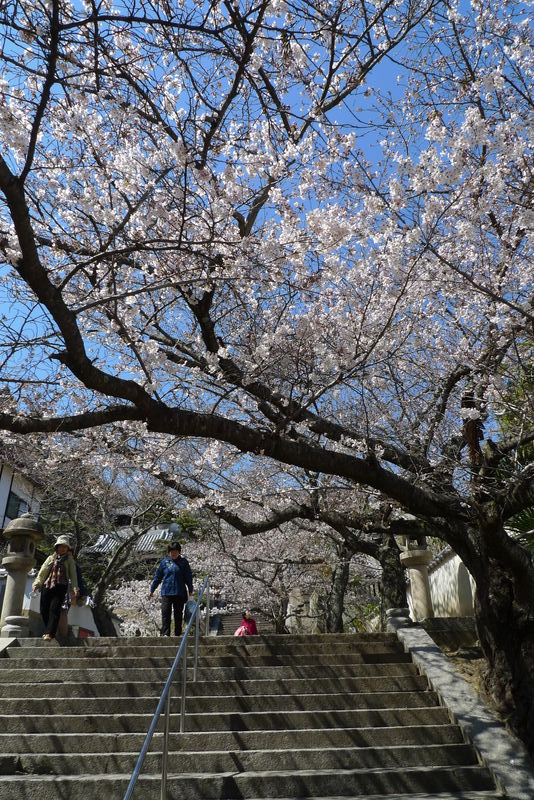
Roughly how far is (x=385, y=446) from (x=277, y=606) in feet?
38.8

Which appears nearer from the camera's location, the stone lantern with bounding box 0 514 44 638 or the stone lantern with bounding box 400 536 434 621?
the stone lantern with bounding box 0 514 44 638

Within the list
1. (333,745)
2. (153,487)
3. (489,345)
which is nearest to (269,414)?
(489,345)

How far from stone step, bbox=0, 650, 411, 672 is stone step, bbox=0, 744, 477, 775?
192cm

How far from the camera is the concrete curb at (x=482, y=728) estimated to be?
510 centimetres

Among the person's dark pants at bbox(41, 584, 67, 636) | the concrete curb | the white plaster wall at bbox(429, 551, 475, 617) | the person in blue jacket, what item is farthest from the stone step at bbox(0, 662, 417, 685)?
the white plaster wall at bbox(429, 551, 475, 617)

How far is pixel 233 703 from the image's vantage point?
6645mm

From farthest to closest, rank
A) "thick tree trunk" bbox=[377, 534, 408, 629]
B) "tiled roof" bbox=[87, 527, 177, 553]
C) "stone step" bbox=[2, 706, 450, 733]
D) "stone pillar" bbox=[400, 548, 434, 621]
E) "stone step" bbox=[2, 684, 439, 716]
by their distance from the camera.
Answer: "tiled roof" bbox=[87, 527, 177, 553]
"thick tree trunk" bbox=[377, 534, 408, 629]
"stone pillar" bbox=[400, 548, 434, 621]
"stone step" bbox=[2, 684, 439, 716]
"stone step" bbox=[2, 706, 450, 733]

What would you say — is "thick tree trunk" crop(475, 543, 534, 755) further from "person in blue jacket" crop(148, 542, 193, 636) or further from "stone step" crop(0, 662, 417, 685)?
"person in blue jacket" crop(148, 542, 193, 636)

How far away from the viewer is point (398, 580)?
11008mm

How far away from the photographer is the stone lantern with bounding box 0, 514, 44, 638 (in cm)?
901

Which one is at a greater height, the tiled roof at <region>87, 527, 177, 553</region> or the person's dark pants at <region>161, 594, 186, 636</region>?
the tiled roof at <region>87, 527, 177, 553</region>

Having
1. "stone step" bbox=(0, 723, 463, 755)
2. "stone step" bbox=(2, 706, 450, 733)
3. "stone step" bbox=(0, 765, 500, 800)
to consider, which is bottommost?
"stone step" bbox=(0, 765, 500, 800)

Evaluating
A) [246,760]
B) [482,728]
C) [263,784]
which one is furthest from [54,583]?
[482,728]

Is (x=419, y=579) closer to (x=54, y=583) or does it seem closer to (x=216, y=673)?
(x=216, y=673)
